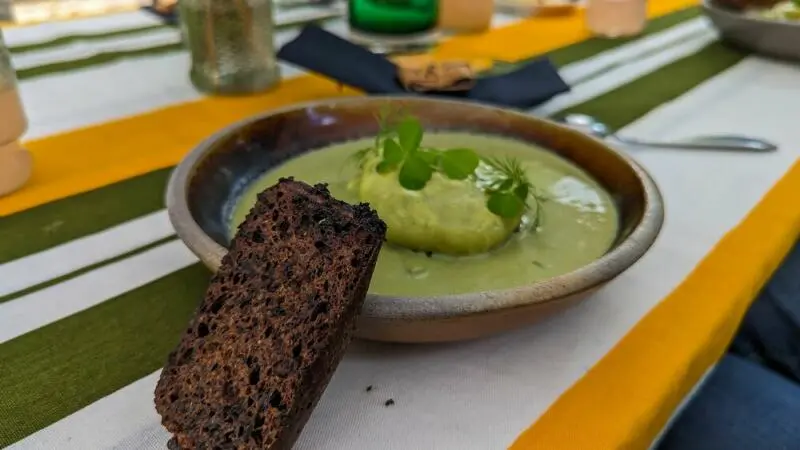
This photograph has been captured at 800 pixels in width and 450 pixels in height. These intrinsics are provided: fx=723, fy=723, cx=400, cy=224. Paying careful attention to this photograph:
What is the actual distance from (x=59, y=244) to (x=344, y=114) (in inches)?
12.9

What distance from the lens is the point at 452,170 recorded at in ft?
2.04

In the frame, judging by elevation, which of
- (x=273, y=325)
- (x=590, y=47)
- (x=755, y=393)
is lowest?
(x=755, y=393)

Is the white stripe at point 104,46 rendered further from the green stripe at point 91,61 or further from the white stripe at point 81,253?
the white stripe at point 81,253

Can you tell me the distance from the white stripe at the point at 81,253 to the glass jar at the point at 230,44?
15.5 inches

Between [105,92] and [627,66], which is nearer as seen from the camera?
[105,92]

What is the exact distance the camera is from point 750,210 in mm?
820

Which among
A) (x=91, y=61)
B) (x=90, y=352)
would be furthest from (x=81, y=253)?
(x=91, y=61)

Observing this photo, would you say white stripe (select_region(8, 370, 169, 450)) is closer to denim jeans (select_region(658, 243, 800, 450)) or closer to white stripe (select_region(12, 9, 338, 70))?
denim jeans (select_region(658, 243, 800, 450))

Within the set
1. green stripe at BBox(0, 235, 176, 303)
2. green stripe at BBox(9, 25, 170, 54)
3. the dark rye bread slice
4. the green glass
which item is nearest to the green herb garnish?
the dark rye bread slice

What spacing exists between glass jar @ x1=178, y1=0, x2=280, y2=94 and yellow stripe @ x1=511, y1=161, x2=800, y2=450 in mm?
723

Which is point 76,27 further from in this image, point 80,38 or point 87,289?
point 87,289

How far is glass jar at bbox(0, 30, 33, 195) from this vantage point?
0.78 meters

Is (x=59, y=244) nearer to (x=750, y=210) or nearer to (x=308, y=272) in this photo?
(x=308, y=272)

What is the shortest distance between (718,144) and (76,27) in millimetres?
1185
